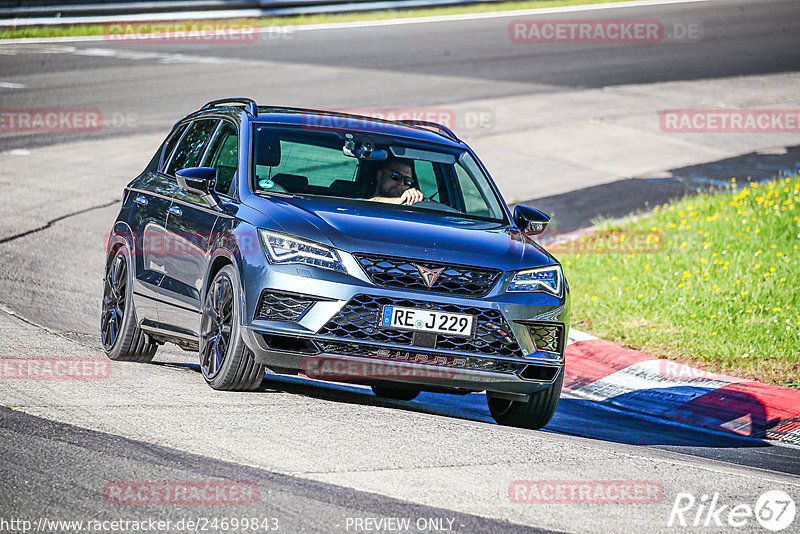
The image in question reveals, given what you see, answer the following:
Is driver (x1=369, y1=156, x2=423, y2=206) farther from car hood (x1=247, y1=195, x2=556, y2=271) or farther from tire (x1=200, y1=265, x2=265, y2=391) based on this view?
tire (x1=200, y1=265, x2=265, y2=391)

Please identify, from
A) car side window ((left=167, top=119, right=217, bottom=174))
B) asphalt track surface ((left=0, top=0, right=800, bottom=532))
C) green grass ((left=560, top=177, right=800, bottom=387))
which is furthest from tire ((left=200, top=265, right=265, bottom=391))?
green grass ((left=560, top=177, right=800, bottom=387))

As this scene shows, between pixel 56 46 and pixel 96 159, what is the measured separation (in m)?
9.84

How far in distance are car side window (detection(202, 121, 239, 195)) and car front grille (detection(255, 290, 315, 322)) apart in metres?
1.15

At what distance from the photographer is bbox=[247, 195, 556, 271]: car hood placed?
668cm

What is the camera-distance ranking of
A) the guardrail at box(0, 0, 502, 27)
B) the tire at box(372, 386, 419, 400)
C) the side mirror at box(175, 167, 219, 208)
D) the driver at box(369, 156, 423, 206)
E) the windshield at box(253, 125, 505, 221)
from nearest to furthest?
the side mirror at box(175, 167, 219, 208)
the windshield at box(253, 125, 505, 221)
the driver at box(369, 156, 423, 206)
the tire at box(372, 386, 419, 400)
the guardrail at box(0, 0, 502, 27)

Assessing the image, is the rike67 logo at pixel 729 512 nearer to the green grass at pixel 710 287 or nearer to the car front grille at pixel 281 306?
the car front grille at pixel 281 306

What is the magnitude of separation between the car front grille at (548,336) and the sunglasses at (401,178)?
5.09 ft

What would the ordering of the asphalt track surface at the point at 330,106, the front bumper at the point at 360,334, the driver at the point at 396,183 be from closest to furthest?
the asphalt track surface at the point at 330,106 → the front bumper at the point at 360,334 → the driver at the point at 396,183

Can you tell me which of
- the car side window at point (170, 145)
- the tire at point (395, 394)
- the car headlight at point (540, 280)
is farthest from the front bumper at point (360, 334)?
the car side window at point (170, 145)

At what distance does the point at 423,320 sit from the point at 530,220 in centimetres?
170

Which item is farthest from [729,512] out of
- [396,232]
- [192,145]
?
[192,145]

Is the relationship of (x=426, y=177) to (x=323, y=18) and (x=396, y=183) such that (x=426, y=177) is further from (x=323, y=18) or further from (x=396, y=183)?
(x=323, y=18)

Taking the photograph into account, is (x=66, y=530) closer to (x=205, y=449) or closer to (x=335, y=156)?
(x=205, y=449)

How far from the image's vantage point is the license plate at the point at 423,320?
6.56 meters
